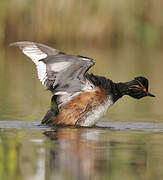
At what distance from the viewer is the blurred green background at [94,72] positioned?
25.9 feet

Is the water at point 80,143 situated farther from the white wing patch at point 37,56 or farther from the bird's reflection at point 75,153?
the white wing patch at point 37,56

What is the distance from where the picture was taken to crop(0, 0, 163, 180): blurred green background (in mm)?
7887

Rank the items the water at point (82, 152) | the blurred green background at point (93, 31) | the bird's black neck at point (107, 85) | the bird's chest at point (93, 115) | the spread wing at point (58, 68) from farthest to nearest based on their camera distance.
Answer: the blurred green background at point (93, 31) → the bird's black neck at point (107, 85) → the bird's chest at point (93, 115) → the spread wing at point (58, 68) → the water at point (82, 152)

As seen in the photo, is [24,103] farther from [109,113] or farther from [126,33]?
[126,33]

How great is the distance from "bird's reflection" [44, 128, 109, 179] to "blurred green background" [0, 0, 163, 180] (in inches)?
0.4

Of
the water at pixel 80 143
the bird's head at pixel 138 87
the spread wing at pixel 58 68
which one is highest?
the spread wing at pixel 58 68

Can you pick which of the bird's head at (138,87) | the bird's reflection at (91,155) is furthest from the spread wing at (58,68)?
the bird's reflection at (91,155)

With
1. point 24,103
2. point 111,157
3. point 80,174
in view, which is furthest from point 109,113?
point 80,174

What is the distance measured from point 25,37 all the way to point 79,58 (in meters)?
15.5

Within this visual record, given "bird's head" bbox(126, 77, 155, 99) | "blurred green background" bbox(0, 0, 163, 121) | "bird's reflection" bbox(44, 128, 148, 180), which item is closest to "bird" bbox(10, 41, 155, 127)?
"bird's head" bbox(126, 77, 155, 99)

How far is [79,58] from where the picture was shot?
404 inches

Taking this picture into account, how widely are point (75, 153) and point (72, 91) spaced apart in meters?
2.93

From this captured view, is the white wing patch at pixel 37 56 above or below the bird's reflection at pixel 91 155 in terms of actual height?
above

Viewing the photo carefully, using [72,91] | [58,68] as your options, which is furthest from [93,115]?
[58,68]
